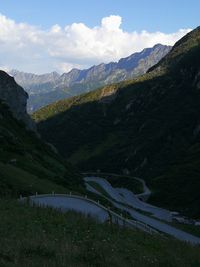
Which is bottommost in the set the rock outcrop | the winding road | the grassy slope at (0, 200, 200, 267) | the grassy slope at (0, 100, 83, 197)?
the winding road

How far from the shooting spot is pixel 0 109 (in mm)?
79250

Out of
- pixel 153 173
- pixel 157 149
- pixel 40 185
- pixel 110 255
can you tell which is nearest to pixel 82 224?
pixel 110 255

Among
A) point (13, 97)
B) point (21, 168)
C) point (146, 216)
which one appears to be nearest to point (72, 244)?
point (21, 168)

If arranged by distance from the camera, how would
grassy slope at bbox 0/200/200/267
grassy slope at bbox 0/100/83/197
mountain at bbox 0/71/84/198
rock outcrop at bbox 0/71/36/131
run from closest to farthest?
1. grassy slope at bbox 0/200/200/267
2. grassy slope at bbox 0/100/83/197
3. mountain at bbox 0/71/84/198
4. rock outcrop at bbox 0/71/36/131

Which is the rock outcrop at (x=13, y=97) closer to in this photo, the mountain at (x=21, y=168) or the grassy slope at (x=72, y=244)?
the mountain at (x=21, y=168)

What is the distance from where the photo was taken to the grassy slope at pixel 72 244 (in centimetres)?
1145

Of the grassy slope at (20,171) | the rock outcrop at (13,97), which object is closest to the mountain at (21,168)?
→ the grassy slope at (20,171)

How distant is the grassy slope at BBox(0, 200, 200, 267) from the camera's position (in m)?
11.4

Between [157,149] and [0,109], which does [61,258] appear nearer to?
[0,109]

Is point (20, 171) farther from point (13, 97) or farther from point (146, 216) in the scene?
point (13, 97)

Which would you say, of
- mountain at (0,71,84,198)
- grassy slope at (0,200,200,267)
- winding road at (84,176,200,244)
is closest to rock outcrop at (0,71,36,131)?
mountain at (0,71,84,198)

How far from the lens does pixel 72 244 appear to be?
13234mm

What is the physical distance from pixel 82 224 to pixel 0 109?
64.2 meters

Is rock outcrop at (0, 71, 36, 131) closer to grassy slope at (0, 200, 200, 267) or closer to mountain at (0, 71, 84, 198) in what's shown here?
mountain at (0, 71, 84, 198)
